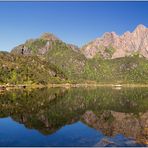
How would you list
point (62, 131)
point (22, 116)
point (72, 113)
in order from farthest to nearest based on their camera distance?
1. point (72, 113)
2. point (22, 116)
3. point (62, 131)

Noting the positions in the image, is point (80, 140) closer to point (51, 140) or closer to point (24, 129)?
point (51, 140)

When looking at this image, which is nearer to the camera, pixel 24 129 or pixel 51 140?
pixel 51 140

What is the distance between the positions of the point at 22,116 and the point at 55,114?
11716mm

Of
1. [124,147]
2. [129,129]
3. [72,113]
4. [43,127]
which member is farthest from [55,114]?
[124,147]

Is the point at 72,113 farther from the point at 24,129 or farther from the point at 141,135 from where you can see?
the point at 141,135

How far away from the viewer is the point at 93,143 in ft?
188

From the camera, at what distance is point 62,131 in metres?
71.1

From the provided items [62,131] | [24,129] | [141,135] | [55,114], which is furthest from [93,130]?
[55,114]

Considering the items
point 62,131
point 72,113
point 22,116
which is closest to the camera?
point 62,131

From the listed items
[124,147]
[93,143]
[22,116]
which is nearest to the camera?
[124,147]

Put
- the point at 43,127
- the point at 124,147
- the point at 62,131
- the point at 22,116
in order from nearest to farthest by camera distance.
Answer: the point at 124,147 → the point at 62,131 → the point at 43,127 → the point at 22,116

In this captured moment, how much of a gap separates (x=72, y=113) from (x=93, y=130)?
32.2 m

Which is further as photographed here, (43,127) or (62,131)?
(43,127)

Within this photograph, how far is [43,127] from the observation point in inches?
2980
